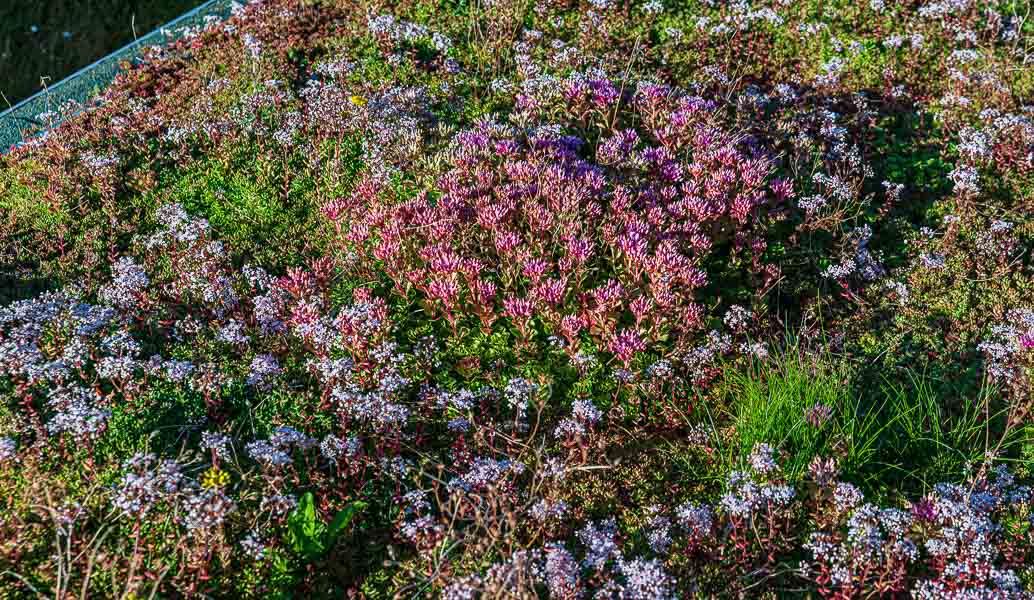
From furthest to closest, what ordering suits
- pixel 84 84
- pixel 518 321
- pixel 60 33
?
pixel 60 33 < pixel 84 84 < pixel 518 321

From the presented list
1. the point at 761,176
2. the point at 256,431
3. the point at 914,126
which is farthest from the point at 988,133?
the point at 256,431

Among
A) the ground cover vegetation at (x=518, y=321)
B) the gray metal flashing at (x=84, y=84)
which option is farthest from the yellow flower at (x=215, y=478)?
the gray metal flashing at (x=84, y=84)

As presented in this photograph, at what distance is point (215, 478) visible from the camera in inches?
182

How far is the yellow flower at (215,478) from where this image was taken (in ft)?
15.1

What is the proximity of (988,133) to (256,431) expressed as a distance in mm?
7493

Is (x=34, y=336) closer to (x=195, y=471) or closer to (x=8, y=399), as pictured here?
(x=8, y=399)

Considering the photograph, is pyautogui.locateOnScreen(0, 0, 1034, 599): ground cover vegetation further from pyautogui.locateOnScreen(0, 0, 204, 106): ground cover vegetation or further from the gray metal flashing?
pyautogui.locateOnScreen(0, 0, 204, 106): ground cover vegetation

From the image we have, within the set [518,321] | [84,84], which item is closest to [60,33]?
[84,84]

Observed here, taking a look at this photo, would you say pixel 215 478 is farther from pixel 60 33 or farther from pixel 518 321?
pixel 60 33

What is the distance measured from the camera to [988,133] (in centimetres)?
808

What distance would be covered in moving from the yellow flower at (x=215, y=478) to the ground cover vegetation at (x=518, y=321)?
29 mm

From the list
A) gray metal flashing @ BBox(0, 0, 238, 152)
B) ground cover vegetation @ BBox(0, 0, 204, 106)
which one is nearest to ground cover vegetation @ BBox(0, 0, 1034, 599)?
gray metal flashing @ BBox(0, 0, 238, 152)

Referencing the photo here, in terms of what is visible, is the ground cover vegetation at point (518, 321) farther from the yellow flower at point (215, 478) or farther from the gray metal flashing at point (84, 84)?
the gray metal flashing at point (84, 84)

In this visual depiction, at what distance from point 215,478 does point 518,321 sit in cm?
224
